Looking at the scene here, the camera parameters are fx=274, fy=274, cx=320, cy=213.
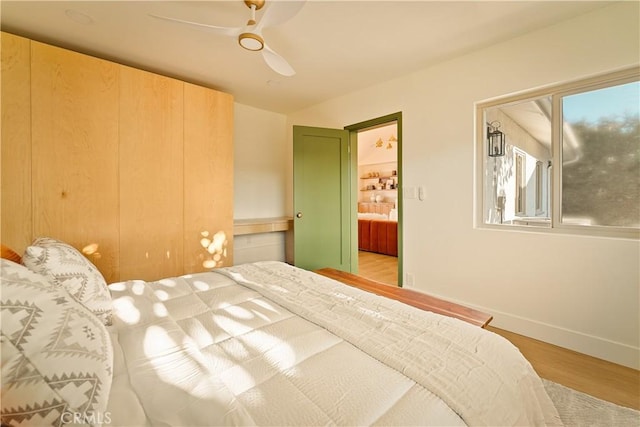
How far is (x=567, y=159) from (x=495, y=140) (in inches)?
23.6

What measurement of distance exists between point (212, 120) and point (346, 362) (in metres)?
3.03

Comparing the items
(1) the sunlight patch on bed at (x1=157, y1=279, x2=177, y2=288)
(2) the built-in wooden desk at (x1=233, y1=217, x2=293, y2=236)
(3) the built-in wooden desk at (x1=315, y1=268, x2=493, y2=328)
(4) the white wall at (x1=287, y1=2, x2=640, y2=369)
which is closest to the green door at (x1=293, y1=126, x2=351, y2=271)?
(2) the built-in wooden desk at (x1=233, y1=217, x2=293, y2=236)

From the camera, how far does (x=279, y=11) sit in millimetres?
1641

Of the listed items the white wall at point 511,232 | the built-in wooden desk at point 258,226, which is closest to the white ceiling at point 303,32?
the white wall at point 511,232

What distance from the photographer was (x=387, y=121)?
3.32 m

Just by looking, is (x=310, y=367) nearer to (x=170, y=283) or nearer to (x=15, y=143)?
(x=170, y=283)

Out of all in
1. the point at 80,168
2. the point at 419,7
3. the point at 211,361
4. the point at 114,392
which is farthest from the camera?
the point at 80,168

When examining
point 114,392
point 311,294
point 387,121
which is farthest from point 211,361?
point 387,121

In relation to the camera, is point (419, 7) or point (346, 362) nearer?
point (346, 362)

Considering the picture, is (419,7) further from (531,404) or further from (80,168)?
(80,168)

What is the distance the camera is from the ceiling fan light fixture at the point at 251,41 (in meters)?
1.75

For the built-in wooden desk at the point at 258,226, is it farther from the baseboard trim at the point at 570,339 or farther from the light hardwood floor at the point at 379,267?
the baseboard trim at the point at 570,339

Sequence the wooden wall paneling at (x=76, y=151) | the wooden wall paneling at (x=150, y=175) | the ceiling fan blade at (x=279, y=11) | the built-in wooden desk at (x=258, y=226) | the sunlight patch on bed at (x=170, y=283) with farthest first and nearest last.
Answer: the built-in wooden desk at (x=258, y=226) → the wooden wall paneling at (x=150, y=175) → the wooden wall paneling at (x=76, y=151) → the sunlight patch on bed at (x=170, y=283) → the ceiling fan blade at (x=279, y=11)

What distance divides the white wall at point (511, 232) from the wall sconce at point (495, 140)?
0.22m
